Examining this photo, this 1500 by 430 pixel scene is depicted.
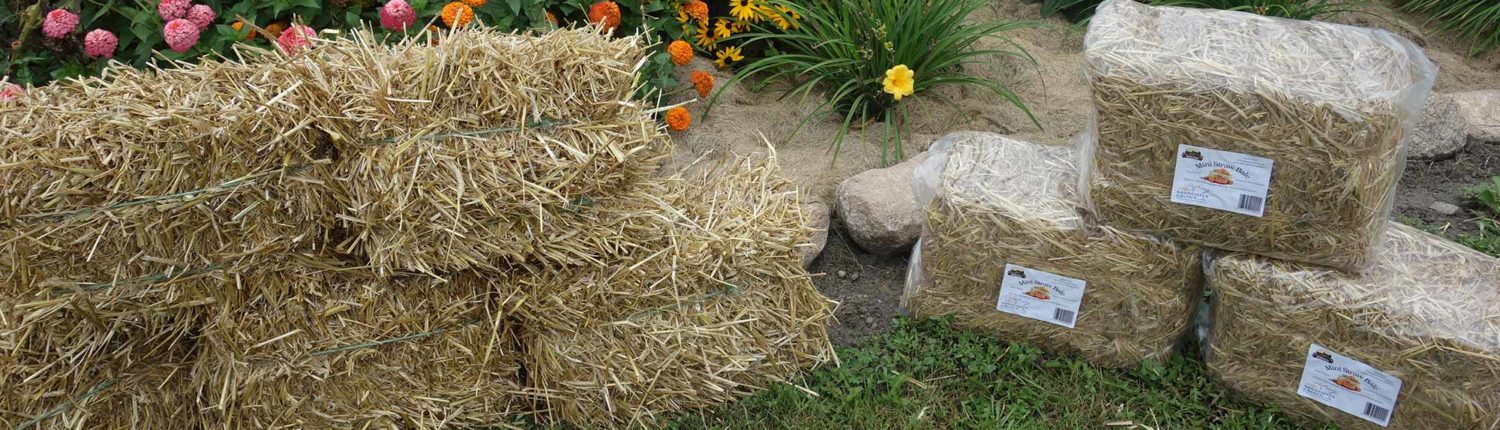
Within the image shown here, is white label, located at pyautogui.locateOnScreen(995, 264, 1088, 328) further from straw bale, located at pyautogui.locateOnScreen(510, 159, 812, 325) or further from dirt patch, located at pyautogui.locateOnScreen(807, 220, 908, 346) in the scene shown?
straw bale, located at pyautogui.locateOnScreen(510, 159, 812, 325)

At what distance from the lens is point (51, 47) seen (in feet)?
10.2

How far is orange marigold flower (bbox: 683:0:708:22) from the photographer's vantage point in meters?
3.61

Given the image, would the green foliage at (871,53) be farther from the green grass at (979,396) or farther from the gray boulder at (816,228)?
the green grass at (979,396)

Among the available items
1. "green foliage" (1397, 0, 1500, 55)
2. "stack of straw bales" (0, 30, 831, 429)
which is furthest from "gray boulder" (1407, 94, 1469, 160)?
"stack of straw bales" (0, 30, 831, 429)

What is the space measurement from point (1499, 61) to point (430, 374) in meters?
4.74

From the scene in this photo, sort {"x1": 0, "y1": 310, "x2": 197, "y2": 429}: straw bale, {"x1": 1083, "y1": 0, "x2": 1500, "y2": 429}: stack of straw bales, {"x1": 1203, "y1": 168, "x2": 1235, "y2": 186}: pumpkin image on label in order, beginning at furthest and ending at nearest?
1. {"x1": 1203, "y1": 168, "x2": 1235, "y2": 186}: pumpkin image on label
2. {"x1": 1083, "y1": 0, "x2": 1500, "y2": 429}: stack of straw bales
3. {"x1": 0, "y1": 310, "x2": 197, "y2": 429}: straw bale

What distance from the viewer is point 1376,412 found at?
2463mm

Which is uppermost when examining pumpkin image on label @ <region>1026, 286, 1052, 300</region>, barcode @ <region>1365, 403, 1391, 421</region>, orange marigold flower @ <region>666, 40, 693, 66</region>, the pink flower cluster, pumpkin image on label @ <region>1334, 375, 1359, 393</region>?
the pink flower cluster

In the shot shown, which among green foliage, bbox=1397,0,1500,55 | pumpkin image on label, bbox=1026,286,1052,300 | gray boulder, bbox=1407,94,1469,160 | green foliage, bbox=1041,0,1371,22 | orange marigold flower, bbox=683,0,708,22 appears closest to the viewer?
pumpkin image on label, bbox=1026,286,1052,300

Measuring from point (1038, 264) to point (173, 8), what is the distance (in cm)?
257

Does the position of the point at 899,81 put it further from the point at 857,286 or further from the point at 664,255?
the point at 664,255

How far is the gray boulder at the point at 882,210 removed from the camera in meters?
3.12

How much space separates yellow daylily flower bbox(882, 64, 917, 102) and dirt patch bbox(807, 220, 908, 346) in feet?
1.70

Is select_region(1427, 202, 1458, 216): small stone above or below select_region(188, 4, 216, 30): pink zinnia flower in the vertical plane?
below
